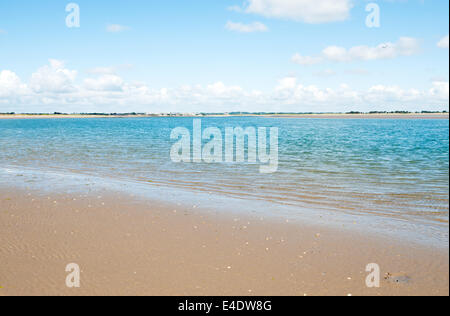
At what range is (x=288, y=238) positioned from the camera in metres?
8.27

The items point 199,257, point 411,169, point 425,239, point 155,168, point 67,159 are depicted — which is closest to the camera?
point 199,257

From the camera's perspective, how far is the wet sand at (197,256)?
19.4 feet

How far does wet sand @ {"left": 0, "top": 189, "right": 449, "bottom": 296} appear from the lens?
5922mm

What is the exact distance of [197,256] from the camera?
7184mm

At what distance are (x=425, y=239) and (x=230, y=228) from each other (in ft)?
15.5

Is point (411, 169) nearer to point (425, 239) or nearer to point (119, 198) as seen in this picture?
point (425, 239)

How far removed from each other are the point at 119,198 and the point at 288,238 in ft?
22.7
